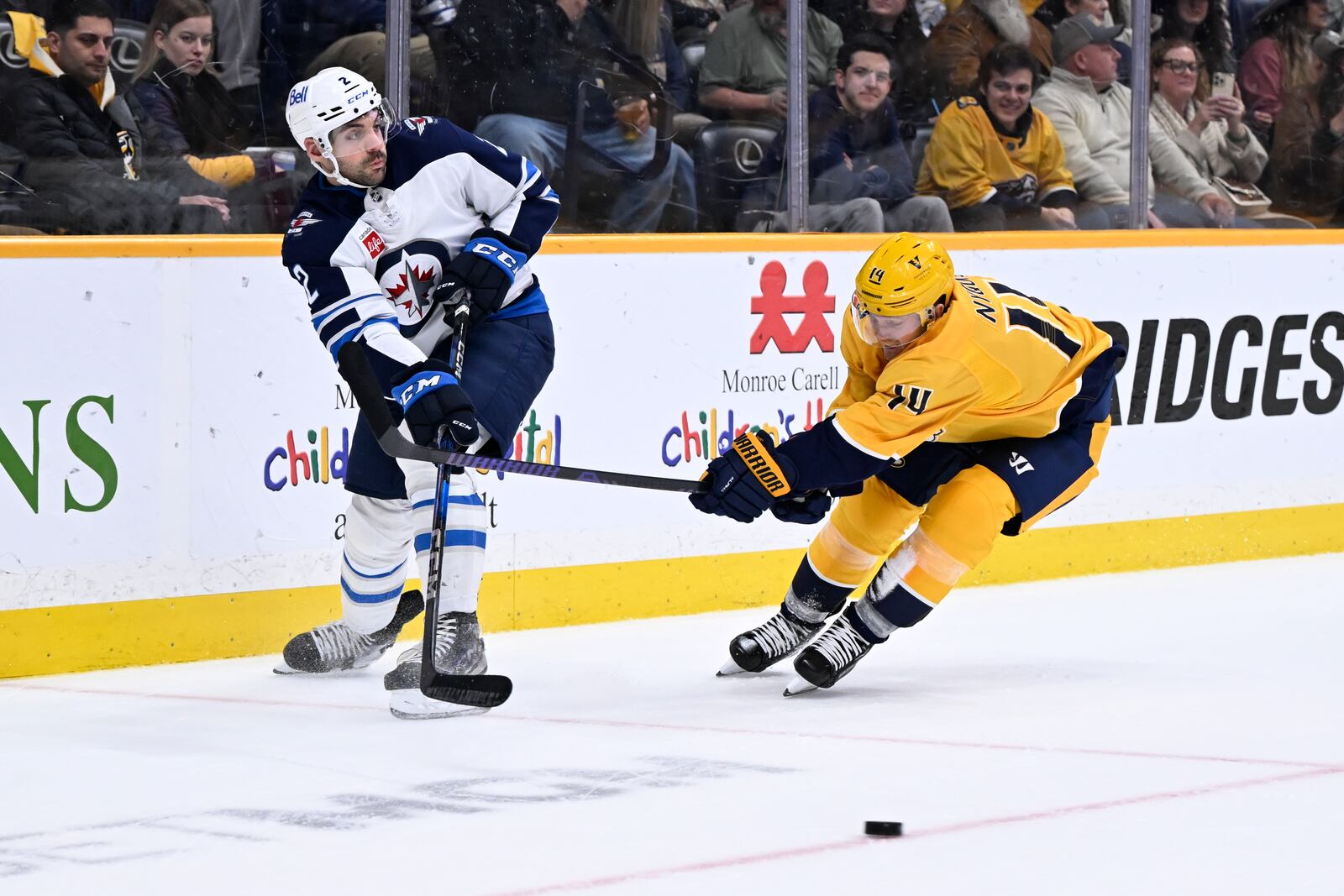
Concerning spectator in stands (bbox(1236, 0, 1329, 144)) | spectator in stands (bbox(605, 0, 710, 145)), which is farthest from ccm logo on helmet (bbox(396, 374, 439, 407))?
spectator in stands (bbox(1236, 0, 1329, 144))

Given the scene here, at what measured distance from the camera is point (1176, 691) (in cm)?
403

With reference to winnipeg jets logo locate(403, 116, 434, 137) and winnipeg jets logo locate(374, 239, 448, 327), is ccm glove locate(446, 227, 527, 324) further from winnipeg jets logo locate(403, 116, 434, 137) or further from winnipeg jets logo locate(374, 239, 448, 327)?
winnipeg jets logo locate(403, 116, 434, 137)

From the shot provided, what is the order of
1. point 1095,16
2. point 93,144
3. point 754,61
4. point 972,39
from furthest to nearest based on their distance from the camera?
point 1095,16
point 972,39
point 754,61
point 93,144

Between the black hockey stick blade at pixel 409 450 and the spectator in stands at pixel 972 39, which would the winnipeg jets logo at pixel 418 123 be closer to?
the black hockey stick blade at pixel 409 450

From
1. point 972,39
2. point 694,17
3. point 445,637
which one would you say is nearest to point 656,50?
point 694,17

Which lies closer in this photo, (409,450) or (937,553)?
(409,450)

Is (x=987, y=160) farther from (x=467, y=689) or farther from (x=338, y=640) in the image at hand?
(x=467, y=689)

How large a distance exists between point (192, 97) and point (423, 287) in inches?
36.3

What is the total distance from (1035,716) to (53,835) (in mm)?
1774

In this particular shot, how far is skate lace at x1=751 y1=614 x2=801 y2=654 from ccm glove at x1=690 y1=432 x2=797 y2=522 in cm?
56

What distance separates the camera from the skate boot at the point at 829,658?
3.96 meters

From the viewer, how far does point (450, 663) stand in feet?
12.5

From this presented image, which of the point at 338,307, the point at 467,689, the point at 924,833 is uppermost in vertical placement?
the point at 338,307

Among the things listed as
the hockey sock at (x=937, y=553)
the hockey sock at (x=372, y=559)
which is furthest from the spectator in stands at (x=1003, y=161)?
the hockey sock at (x=372, y=559)
